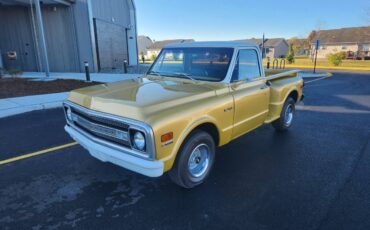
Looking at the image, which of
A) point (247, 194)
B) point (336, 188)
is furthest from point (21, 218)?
point (336, 188)

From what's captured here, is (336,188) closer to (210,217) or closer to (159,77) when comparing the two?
(210,217)

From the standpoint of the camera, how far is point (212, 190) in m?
3.42

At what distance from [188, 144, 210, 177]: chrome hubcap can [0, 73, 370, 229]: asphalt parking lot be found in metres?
0.22

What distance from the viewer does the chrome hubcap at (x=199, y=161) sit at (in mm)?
3425

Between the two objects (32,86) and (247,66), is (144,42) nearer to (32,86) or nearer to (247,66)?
(32,86)

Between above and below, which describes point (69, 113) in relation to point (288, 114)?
above

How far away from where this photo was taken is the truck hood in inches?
109

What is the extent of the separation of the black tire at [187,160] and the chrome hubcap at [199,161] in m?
0.05

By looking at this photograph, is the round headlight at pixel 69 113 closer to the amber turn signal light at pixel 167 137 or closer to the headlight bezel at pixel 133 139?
the headlight bezel at pixel 133 139

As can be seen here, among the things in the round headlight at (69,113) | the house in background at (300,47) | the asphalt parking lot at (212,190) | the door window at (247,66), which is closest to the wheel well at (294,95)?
the asphalt parking lot at (212,190)

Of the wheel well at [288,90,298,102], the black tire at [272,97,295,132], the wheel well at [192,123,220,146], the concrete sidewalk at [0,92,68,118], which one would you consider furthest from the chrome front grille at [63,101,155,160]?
the concrete sidewalk at [0,92,68,118]

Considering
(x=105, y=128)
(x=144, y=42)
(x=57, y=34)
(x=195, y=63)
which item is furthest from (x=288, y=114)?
(x=144, y=42)

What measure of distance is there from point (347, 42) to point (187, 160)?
194 feet

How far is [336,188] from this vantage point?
136 inches
